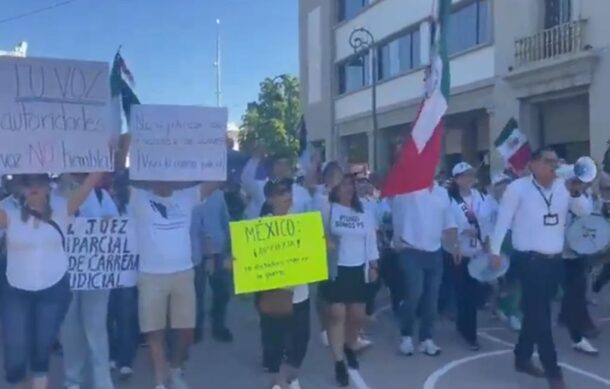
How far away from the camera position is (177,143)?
289 inches

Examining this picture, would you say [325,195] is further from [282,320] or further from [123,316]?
[123,316]

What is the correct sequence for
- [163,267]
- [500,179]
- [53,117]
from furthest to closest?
1. [500,179]
2. [163,267]
3. [53,117]

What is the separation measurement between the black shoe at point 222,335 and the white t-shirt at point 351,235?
8.11 feet

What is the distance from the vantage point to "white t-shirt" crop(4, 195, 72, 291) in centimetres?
617

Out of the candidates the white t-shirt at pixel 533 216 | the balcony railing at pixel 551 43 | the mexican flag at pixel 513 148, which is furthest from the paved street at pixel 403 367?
the balcony railing at pixel 551 43

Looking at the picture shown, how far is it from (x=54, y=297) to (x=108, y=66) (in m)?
1.81

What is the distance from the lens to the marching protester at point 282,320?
7.17 metres

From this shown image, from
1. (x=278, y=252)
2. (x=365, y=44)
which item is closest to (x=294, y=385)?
(x=278, y=252)

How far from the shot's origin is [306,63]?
143ft

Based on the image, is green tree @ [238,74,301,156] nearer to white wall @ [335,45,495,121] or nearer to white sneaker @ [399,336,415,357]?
white wall @ [335,45,495,121]

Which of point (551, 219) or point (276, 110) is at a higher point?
point (276, 110)

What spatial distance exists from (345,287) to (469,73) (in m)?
20.2

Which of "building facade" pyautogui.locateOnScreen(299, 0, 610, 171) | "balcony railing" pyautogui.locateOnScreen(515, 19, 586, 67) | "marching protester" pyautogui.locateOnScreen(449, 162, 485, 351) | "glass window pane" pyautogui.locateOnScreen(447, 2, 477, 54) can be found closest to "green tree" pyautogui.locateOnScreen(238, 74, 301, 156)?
"building facade" pyautogui.locateOnScreen(299, 0, 610, 171)

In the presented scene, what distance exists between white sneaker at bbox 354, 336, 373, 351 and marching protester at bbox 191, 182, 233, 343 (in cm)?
146
